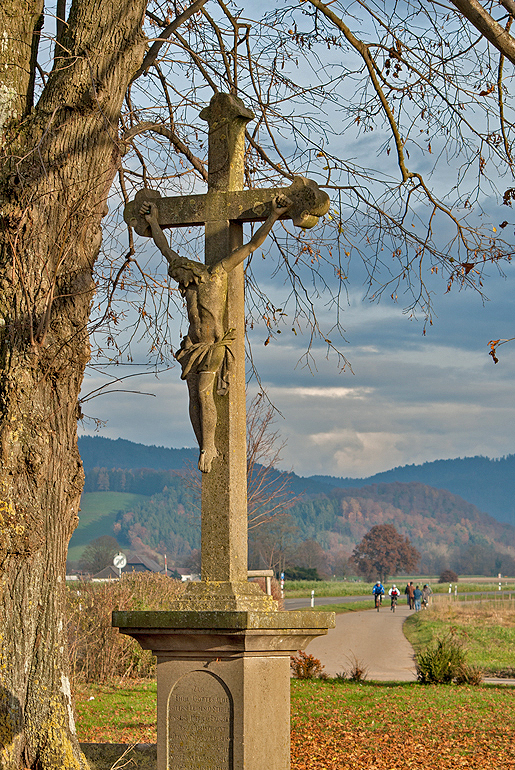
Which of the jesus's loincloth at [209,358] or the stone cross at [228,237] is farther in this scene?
the jesus's loincloth at [209,358]

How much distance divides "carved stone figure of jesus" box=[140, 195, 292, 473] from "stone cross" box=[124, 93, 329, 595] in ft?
0.19

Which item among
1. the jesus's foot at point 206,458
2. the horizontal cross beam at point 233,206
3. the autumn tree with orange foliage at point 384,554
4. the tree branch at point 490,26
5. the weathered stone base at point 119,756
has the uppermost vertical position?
the tree branch at point 490,26

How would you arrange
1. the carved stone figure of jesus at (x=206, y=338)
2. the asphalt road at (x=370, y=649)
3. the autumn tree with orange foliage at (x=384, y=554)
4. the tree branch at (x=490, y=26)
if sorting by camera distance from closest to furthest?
the carved stone figure of jesus at (x=206, y=338)
the tree branch at (x=490, y=26)
the asphalt road at (x=370, y=649)
the autumn tree with orange foliage at (x=384, y=554)

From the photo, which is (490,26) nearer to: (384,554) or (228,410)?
(228,410)

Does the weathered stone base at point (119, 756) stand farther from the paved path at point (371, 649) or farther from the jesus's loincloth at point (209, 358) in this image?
the paved path at point (371, 649)

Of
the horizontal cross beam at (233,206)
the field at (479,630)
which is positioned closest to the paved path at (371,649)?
the field at (479,630)

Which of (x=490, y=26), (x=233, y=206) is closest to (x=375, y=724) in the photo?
(x=233, y=206)

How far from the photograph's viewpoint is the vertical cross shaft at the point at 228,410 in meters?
4.96

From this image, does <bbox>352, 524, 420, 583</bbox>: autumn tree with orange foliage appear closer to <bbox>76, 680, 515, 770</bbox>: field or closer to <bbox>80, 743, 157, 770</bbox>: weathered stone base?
<bbox>76, 680, 515, 770</bbox>: field

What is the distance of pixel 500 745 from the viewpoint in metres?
9.90

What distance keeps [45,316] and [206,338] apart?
4.27 ft

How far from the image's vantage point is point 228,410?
203 inches

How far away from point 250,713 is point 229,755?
0.81 ft

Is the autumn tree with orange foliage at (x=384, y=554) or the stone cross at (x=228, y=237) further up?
the stone cross at (x=228, y=237)
